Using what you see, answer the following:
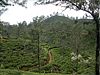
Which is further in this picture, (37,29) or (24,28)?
(24,28)

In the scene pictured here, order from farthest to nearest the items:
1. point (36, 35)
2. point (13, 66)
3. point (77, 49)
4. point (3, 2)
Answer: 1. point (13, 66)
2. point (77, 49)
3. point (36, 35)
4. point (3, 2)

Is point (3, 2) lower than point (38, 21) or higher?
higher

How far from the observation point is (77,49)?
517 inches

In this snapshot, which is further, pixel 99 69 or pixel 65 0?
pixel 99 69

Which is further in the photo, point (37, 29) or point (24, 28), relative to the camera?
point (24, 28)

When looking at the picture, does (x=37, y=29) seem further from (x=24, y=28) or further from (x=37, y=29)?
(x=24, y=28)

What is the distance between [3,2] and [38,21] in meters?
4.83

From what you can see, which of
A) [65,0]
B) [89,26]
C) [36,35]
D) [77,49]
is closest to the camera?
[65,0]

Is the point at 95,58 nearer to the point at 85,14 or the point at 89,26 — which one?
the point at 89,26

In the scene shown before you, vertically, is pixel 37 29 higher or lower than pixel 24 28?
lower

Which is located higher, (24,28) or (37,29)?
(24,28)

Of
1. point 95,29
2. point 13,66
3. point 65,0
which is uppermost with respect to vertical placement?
point 65,0

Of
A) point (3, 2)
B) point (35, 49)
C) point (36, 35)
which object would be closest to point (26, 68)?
point (35, 49)

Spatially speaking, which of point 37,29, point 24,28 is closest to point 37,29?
point 37,29
